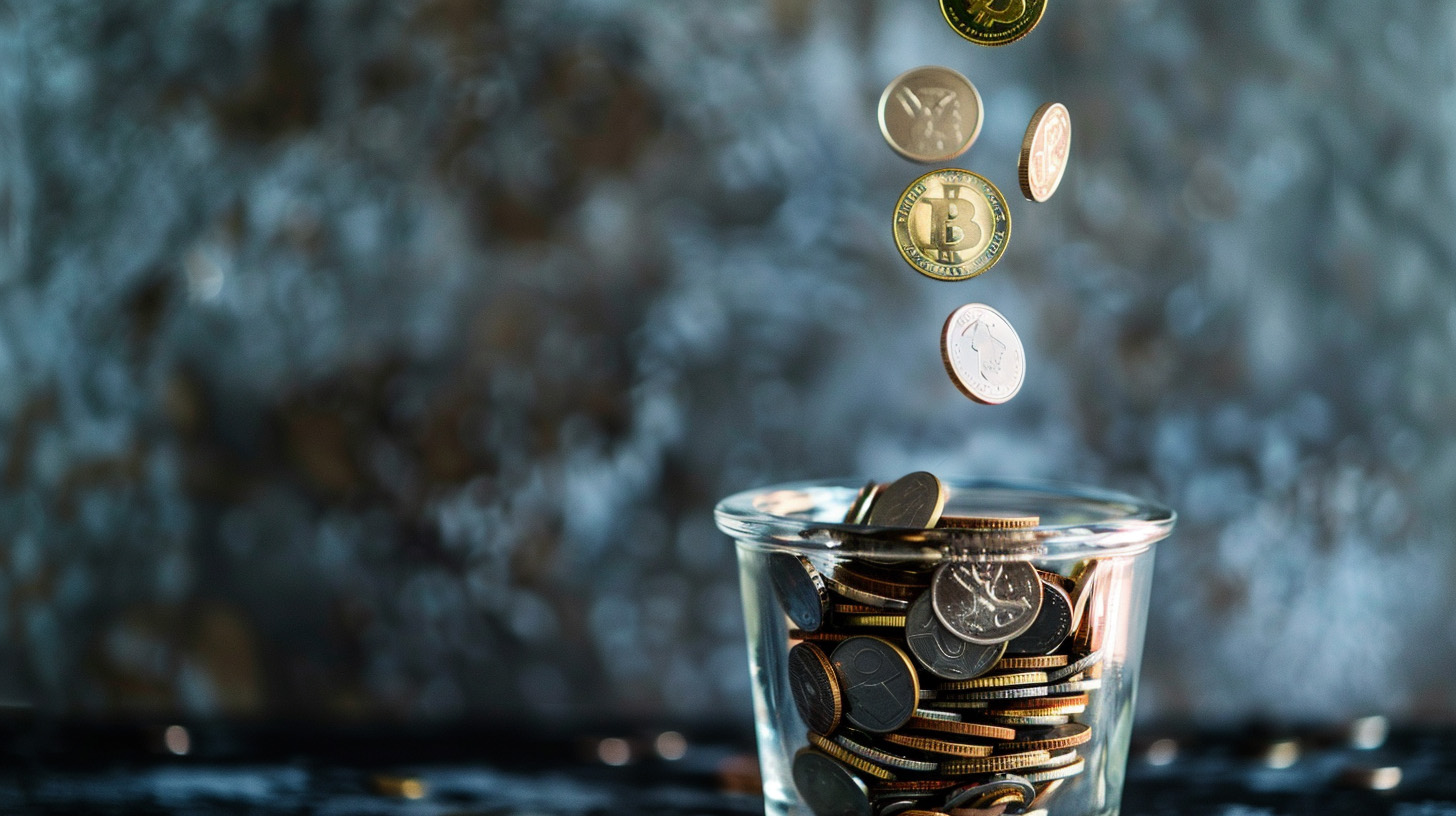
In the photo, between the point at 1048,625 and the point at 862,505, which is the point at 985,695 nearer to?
the point at 1048,625

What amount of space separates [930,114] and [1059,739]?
1.57 feet

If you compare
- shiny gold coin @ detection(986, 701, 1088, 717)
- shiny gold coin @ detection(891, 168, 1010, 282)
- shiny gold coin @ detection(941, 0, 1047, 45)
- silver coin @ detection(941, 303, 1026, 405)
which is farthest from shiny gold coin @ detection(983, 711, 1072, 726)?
shiny gold coin @ detection(941, 0, 1047, 45)

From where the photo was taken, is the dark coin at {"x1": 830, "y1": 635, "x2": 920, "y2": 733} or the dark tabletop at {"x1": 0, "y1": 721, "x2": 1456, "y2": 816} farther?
the dark tabletop at {"x1": 0, "y1": 721, "x2": 1456, "y2": 816}

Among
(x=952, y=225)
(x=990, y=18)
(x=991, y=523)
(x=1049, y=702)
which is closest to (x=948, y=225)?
(x=952, y=225)

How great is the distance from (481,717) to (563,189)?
59cm

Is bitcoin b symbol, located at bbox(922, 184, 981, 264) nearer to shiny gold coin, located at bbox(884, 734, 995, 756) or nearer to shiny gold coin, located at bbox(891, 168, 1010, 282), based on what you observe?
shiny gold coin, located at bbox(891, 168, 1010, 282)

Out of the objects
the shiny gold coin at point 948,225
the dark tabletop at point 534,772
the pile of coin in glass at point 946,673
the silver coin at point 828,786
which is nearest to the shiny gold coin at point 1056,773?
the pile of coin in glass at point 946,673

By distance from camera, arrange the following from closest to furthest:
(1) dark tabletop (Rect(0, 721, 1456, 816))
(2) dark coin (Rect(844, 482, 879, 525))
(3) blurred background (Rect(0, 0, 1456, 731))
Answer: (2) dark coin (Rect(844, 482, 879, 525)) → (1) dark tabletop (Rect(0, 721, 1456, 816)) → (3) blurred background (Rect(0, 0, 1456, 731))

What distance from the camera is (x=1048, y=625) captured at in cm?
77

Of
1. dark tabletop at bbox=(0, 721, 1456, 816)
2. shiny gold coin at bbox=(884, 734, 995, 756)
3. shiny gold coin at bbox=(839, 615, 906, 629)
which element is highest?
shiny gold coin at bbox=(839, 615, 906, 629)

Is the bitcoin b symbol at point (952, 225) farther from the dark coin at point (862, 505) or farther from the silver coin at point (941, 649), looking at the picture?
the silver coin at point (941, 649)

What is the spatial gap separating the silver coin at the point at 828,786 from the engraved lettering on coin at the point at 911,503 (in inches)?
6.3

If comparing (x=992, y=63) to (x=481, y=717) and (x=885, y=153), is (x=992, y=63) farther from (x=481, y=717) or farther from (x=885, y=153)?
(x=481, y=717)

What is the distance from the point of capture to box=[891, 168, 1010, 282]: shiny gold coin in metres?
0.91
